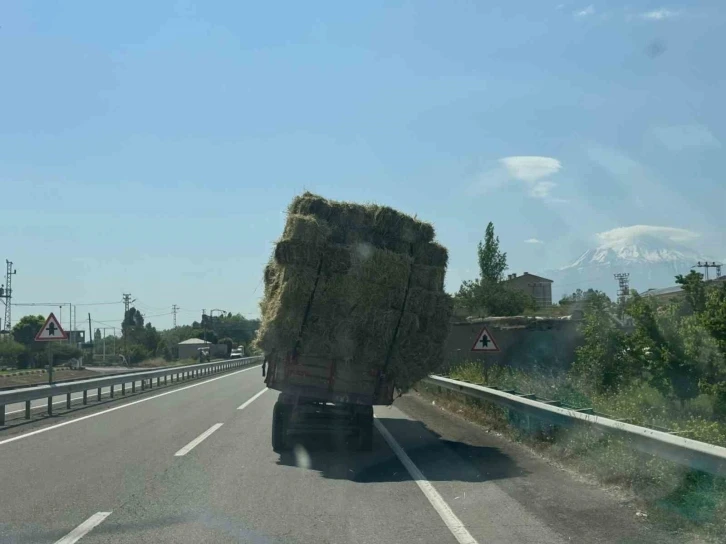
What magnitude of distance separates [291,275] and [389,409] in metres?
9.17

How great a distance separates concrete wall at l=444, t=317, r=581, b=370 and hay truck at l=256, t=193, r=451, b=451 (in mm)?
9686

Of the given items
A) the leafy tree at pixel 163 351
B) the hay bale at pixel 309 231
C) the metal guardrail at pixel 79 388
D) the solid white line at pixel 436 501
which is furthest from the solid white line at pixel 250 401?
the leafy tree at pixel 163 351

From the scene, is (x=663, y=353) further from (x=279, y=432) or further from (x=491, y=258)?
(x=491, y=258)

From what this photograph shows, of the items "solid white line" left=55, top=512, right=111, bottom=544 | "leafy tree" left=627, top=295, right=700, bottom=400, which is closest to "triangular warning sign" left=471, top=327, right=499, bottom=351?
"leafy tree" left=627, top=295, right=700, bottom=400

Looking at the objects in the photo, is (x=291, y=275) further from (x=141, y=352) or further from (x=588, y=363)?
(x=141, y=352)

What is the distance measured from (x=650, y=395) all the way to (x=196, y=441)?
749 cm

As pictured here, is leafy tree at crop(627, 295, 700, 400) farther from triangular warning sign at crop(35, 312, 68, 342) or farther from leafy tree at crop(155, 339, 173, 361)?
leafy tree at crop(155, 339, 173, 361)

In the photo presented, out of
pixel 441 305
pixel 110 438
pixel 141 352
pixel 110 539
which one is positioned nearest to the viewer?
pixel 110 539

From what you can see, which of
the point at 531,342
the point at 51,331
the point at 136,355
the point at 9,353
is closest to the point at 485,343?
the point at 531,342

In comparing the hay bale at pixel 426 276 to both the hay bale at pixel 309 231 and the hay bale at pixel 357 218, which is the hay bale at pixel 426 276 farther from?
the hay bale at pixel 309 231

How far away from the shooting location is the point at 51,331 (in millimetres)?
20703

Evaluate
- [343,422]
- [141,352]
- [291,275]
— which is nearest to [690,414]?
[343,422]

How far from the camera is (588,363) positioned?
1609 centimetres

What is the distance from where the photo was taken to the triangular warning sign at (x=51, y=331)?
67.3 ft
